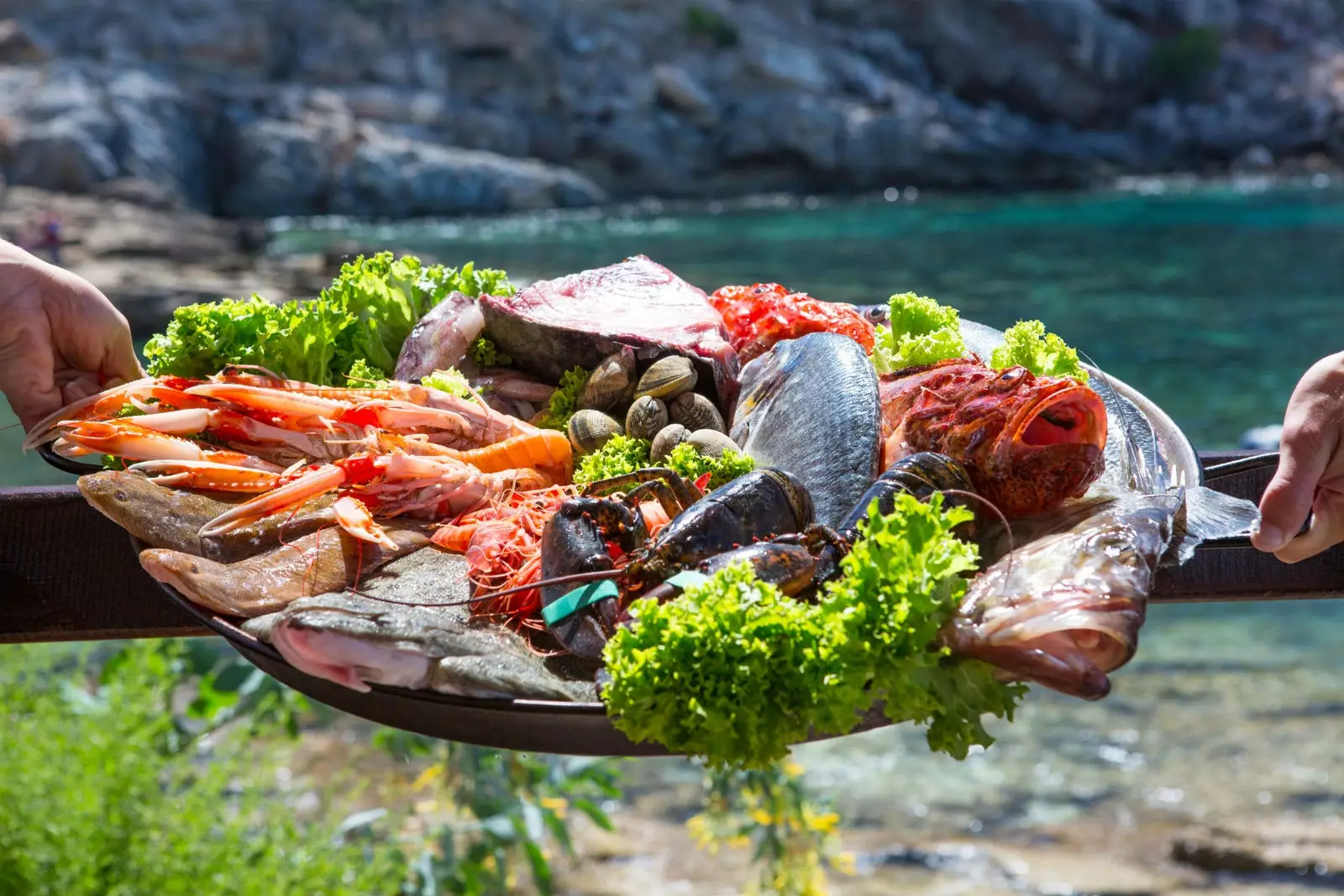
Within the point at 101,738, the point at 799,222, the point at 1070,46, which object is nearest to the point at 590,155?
the point at 799,222

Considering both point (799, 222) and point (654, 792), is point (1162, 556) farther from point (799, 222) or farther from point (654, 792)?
point (799, 222)

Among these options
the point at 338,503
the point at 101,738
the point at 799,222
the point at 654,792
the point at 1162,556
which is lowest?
the point at 799,222

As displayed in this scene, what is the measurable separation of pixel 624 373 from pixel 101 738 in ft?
8.06

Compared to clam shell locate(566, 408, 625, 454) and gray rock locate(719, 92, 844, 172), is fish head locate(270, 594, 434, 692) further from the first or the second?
gray rock locate(719, 92, 844, 172)

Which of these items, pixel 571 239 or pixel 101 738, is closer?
pixel 101 738

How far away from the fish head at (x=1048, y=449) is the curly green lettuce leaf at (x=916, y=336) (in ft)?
1.53

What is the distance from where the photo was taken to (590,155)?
4741 centimetres

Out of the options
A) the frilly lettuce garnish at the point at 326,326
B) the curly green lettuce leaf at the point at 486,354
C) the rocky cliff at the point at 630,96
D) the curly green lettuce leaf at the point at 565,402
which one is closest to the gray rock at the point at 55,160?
the rocky cliff at the point at 630,96

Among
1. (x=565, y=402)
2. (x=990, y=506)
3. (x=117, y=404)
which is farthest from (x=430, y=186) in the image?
(x=990, y=506)

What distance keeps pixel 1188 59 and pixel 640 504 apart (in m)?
61.3

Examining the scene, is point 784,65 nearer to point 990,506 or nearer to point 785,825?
point 785,825

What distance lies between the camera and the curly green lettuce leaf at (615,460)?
221 cm

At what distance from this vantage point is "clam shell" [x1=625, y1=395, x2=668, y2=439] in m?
2.30

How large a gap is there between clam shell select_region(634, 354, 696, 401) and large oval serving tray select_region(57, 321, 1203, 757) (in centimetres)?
89
